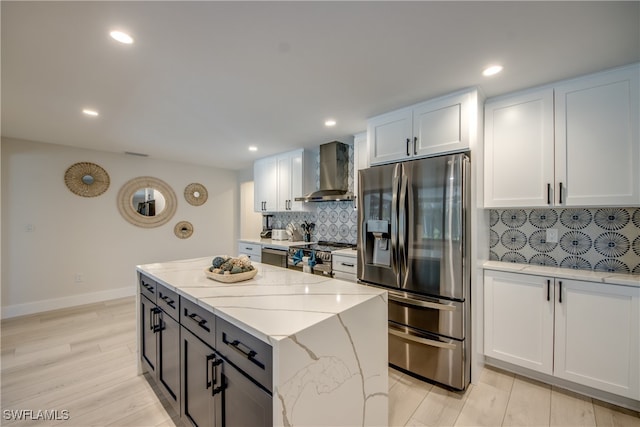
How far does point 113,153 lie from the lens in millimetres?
4293

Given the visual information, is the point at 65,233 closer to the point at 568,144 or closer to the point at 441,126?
the point at 441,126

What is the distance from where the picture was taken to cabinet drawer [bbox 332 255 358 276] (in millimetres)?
2865

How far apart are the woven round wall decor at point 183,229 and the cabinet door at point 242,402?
14.5 ft

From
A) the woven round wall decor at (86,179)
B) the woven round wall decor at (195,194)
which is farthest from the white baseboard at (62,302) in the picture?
the woven round wall decor at (195,194)

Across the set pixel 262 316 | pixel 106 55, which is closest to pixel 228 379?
pixel 262 316

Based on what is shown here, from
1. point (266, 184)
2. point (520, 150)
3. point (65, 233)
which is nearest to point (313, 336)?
point (520, 150)

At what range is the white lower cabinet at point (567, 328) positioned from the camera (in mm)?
1763

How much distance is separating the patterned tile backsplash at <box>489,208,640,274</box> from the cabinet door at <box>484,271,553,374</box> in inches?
15.7

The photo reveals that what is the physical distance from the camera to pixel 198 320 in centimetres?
145

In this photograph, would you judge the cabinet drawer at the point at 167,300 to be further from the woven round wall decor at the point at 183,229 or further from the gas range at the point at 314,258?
the woven round wall decor at the point at 183,229

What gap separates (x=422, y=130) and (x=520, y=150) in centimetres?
78

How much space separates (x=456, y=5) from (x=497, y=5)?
20 cm

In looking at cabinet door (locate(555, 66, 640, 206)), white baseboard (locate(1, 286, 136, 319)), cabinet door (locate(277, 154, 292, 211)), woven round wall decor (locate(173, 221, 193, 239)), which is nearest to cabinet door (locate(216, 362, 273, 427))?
cabinet door (locate(555, 66, 640, 206))

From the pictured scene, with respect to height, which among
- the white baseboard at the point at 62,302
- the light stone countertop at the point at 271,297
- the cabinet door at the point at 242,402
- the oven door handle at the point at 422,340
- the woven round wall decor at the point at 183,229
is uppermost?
the woven round wall decor at the point at 183,229
